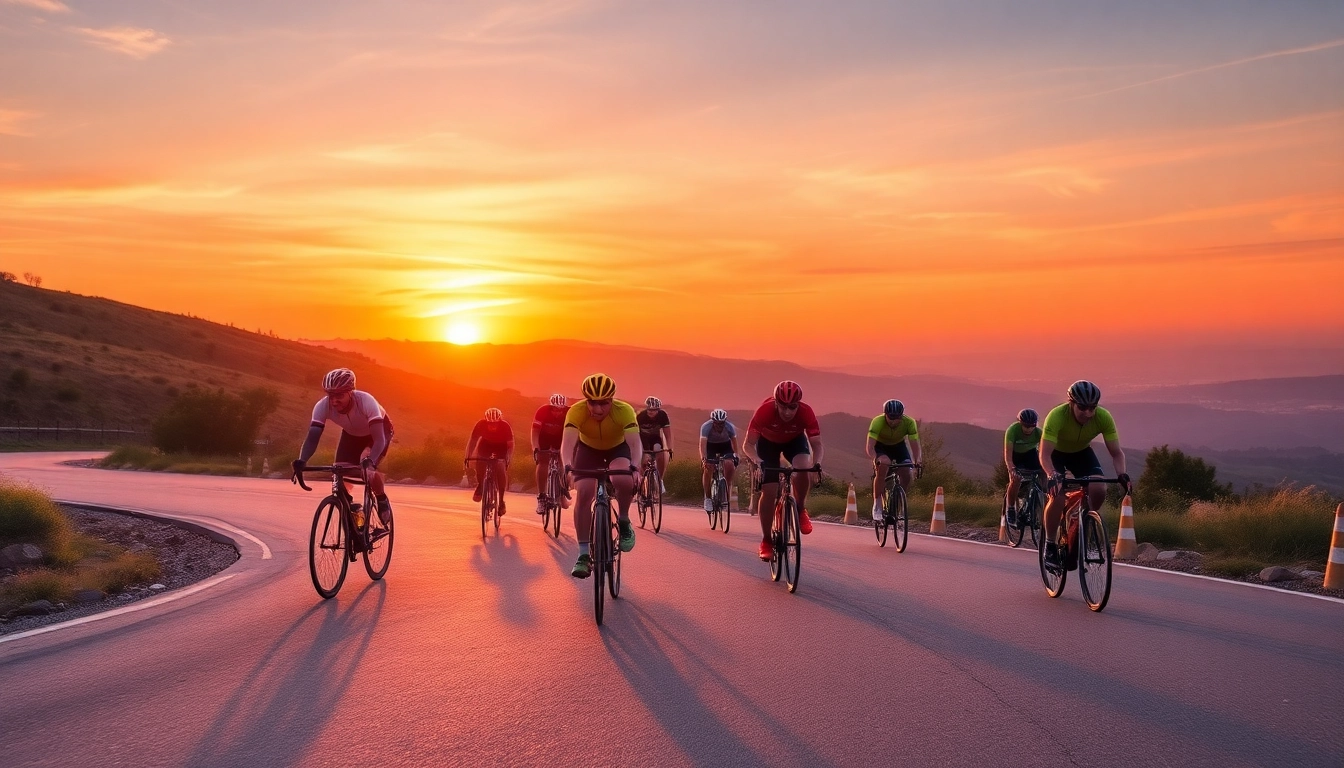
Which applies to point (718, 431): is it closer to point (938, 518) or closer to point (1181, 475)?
point (938, 518)

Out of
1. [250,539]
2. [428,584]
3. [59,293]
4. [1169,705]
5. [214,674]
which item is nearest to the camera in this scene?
[1169,705]

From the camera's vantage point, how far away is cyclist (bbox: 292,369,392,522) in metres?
10.8

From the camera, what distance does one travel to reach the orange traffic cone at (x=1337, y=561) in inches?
464

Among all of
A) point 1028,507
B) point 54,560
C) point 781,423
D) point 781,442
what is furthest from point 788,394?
point 54,560

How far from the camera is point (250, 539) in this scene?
16547 mm

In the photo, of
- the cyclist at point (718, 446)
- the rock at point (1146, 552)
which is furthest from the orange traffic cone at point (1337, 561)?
the cyclist at point (718, 446)

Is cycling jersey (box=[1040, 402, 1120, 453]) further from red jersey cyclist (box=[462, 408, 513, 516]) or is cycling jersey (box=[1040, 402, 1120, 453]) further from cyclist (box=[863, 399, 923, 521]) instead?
red jersey cyclist (box=[462, 408, 513, 516])

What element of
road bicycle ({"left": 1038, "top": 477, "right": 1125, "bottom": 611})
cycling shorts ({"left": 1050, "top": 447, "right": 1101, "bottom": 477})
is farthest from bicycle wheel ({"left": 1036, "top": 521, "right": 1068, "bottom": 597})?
cycling shorts ({"left": 1050, "top": 447, "right": 1101, "bottom": 477})

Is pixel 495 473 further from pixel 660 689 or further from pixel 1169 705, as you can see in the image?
pixel 1169 705

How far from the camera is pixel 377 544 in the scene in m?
12.3

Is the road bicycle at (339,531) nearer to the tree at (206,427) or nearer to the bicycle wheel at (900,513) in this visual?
the bicycle wheel at (900,513)

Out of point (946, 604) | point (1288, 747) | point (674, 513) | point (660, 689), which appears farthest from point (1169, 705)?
point (674, 513)

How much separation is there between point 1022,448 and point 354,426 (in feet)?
30.5

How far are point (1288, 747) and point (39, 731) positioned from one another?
6.58 meters
